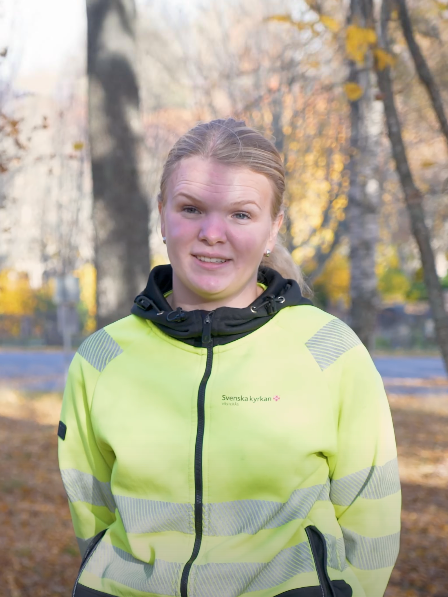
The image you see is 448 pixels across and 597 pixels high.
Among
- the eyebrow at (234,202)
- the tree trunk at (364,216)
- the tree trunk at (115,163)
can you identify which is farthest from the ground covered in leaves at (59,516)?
the eyebrow at (234,202)

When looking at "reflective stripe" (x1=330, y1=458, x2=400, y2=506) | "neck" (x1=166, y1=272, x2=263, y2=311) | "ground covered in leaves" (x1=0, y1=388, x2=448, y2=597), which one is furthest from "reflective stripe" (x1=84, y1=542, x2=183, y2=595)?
"ground covered in leaves" (x1=0, y1=388, x2=448, y2=597)

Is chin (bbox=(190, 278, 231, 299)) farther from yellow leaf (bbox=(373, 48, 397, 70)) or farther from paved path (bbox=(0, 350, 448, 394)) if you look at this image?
paved path (bbox=(0, 350, 448, 394))

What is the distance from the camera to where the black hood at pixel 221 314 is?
2.00 metres

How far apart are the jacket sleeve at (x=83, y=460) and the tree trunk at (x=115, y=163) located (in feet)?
11.1

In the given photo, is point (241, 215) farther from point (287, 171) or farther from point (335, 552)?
point (287, 171)

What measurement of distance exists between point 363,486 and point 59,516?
18.3ft

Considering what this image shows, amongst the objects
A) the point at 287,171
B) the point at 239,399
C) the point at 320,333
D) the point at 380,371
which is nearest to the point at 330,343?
the point at 320,333

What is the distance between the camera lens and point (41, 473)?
8625mm

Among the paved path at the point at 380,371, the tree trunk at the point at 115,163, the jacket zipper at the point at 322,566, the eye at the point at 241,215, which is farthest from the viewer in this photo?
the paved path at the point at 380,371

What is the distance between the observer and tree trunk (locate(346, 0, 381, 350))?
8352mm

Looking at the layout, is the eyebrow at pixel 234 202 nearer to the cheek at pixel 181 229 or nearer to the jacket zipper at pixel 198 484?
the cheek at pixel 181 229

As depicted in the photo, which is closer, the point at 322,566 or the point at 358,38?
the point at 322,566

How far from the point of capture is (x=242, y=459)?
1.90m

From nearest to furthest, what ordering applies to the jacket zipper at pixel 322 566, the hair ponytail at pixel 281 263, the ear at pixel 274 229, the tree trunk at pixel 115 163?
1. the jacket zipper at pixel 322 566
2. the ear at pixel 274 229
3. the hair ponytail at pixel 281 263
4. the tree trunk at pixel 115 163
